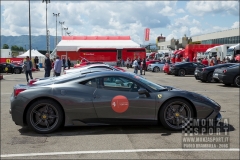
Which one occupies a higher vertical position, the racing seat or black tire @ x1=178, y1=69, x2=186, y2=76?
black tire @ x1=178, y1=69, x2=186, y2=76

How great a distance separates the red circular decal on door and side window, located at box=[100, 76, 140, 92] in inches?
8.1

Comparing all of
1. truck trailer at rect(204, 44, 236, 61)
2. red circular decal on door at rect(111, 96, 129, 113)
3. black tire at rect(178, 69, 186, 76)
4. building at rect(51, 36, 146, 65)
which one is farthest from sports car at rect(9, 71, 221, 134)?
building at rect(51, 36, 146, 65)

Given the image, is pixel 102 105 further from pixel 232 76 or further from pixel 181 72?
pixel 181 72

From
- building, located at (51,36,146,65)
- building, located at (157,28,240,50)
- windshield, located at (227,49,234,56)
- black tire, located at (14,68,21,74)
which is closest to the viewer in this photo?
black tire, located at (14,68,21,74)

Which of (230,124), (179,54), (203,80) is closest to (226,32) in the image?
(179,54)

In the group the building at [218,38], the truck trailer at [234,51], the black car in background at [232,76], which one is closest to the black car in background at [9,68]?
the black car in background at [232,76]

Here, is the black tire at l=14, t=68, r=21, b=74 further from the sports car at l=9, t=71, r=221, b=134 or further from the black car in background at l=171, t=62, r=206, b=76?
the sports car at l=9, t=71, r=221, b=134

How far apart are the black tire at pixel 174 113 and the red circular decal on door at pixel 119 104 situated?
0.72 metres

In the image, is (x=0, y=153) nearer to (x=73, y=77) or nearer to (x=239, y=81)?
(x=73, y=77)

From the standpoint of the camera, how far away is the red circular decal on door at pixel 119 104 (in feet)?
21.0

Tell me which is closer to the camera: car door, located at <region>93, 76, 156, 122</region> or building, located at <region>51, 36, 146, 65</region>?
car door, located at <region>93, 76, 156, 122</region>

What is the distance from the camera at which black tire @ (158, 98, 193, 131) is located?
6.43 m

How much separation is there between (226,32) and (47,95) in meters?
76.4

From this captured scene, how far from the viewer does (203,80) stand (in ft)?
63.5
